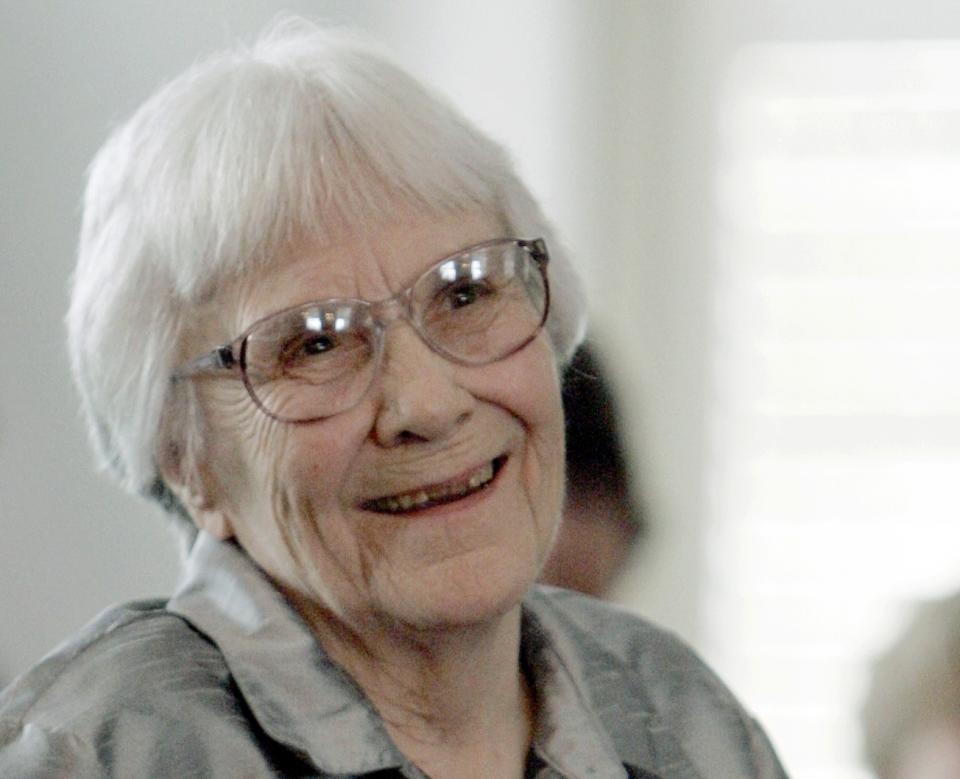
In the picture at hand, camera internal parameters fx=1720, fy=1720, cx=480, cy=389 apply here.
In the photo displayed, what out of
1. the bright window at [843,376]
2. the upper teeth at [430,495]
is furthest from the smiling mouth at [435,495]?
the bright window at [843,376]

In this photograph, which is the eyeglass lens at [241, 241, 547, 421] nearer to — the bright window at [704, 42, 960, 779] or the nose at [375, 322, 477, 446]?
the nose at [375, 322, 477, 446]

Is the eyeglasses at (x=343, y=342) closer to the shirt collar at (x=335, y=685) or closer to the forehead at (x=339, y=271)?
the forehead at (x=339, y=271)

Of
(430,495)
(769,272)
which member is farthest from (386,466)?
(769,272)

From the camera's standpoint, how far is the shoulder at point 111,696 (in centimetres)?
127

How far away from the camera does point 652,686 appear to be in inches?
63.6

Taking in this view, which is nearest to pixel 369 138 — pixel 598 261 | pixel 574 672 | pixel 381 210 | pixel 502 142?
pixel 381 210

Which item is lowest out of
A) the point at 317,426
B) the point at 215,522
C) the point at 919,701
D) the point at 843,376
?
the point at 919,701

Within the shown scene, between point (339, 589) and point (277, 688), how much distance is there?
0.09m

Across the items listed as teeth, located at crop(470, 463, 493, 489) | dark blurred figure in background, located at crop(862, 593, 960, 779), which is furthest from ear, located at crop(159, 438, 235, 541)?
Result: dark blurred figure in background, located at crop(862, 593, 960, 779)

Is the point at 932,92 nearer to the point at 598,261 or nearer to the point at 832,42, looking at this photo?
the point at 832,42

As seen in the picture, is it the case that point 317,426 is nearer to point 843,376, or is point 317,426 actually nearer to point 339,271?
point 339,271

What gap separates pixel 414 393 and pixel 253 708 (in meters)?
0.28

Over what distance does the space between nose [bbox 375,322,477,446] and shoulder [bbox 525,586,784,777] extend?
12.5 inches

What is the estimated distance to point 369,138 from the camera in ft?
4.63
